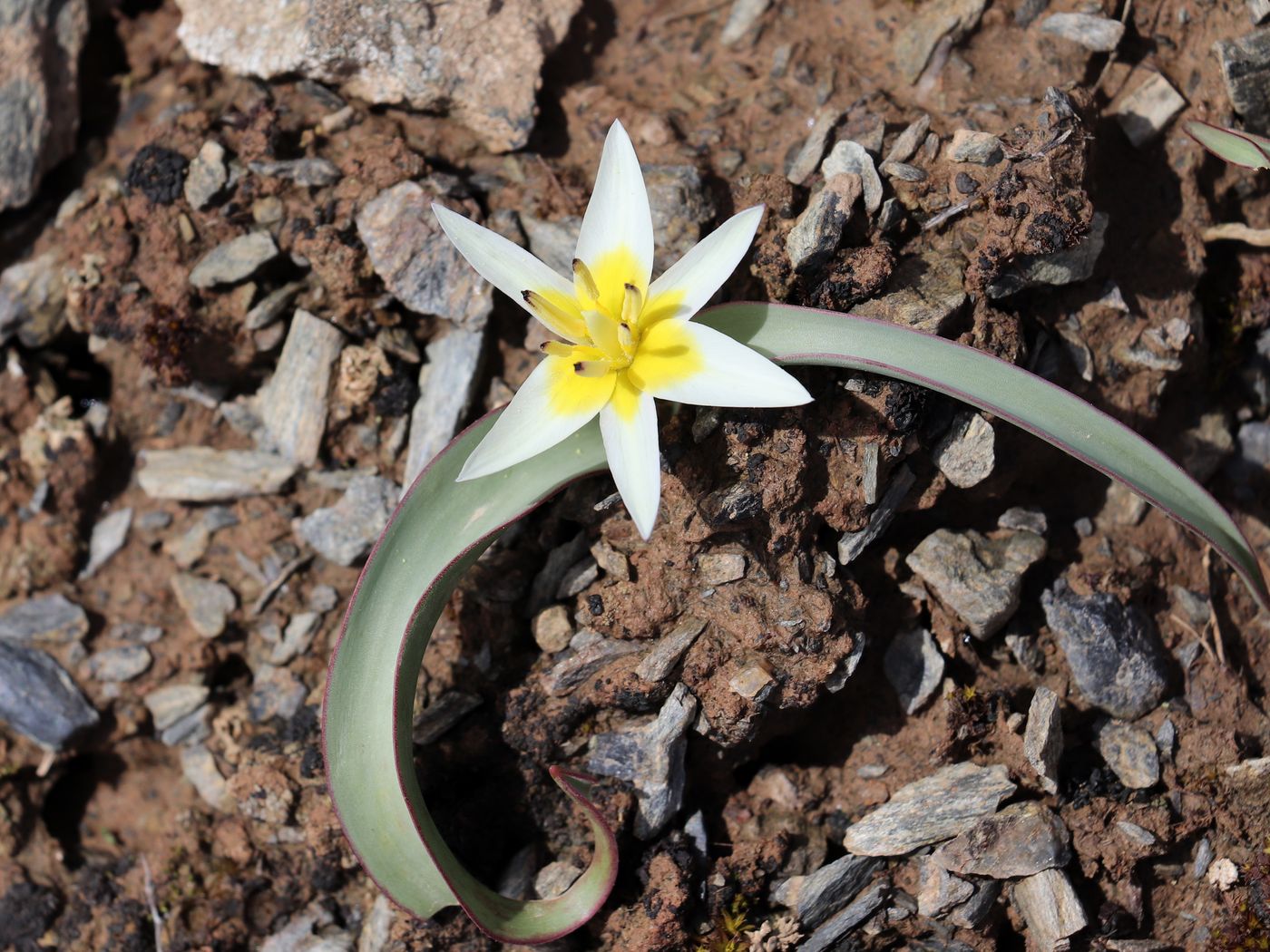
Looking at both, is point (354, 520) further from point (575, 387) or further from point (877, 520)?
point (877, 520)

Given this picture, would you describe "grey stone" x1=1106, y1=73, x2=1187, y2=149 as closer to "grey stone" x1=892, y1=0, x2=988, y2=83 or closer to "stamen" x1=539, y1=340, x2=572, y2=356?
"grey stone" x1=892, y1=0, x2=988, y2=83

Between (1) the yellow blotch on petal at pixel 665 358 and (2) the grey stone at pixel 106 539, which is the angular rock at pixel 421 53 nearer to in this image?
(1) the yellow blotch on petal at pixel 665 358

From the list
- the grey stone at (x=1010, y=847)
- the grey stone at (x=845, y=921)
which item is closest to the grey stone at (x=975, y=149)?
the grey stone at (x=1010, y=847)

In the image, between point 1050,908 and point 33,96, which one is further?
point 33,96

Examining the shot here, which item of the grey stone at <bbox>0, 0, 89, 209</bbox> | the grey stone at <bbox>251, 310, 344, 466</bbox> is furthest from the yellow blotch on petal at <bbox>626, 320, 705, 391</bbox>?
the grey stone at <bbox>0, 0, 89, 209</bbox>

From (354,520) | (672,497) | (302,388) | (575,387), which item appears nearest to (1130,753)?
(672,497)

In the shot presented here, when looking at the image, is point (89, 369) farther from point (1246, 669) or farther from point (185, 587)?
point (1246, 669)

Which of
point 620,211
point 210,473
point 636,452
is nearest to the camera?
point 636,452
